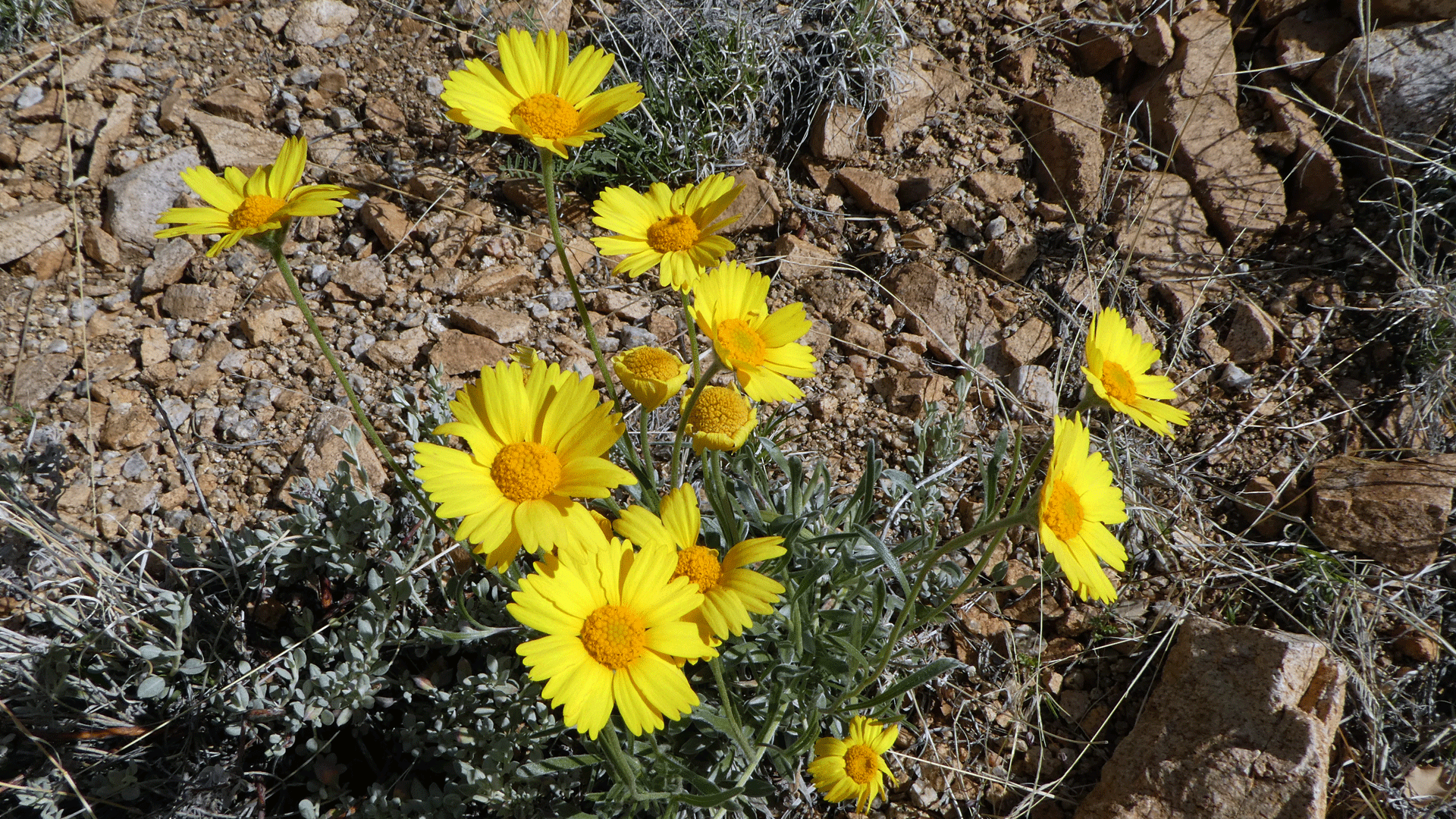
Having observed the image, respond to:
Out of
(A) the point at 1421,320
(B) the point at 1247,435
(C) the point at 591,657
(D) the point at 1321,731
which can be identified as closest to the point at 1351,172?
(A) the point at 1421,320

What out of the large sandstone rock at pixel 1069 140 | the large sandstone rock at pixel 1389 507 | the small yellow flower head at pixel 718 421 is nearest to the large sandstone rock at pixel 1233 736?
the large sandstone rock at pixel 1389 507

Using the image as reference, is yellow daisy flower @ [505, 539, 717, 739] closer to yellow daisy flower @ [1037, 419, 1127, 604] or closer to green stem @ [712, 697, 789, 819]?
green stem @ [712, 697, 789, 819]

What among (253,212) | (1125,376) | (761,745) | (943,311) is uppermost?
(253,212)

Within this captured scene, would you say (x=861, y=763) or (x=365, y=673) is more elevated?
(x=365, y=673)

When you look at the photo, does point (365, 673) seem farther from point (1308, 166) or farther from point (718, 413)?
point (1308, 166)

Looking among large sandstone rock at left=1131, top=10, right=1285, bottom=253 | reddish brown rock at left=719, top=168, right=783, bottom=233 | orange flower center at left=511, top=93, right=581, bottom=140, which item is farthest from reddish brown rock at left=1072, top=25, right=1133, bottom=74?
orange flower center at left=511, top=93, right=581, bottom=140

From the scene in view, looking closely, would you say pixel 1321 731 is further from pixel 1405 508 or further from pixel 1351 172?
pixel 1351 172

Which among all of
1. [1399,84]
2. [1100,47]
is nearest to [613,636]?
[1100,47]
